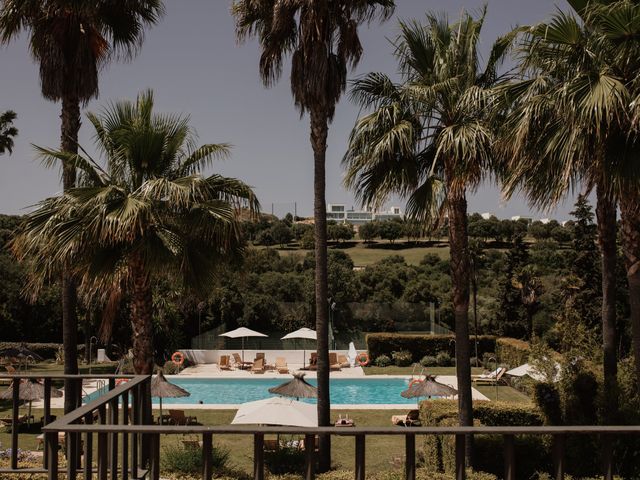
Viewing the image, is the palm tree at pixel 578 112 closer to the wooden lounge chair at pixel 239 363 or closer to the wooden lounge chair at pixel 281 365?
the wooden lounge chair at pixel 281 365

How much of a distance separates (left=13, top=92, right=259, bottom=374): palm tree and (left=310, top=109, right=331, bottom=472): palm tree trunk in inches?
79.5

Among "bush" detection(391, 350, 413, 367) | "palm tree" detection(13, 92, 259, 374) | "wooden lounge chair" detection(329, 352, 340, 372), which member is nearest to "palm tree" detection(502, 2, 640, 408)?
"palm tree" detection(13, 92, 259, 374)

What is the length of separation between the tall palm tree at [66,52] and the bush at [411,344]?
22.7m

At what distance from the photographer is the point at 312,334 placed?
3102 cm

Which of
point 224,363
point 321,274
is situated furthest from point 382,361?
point 321,274

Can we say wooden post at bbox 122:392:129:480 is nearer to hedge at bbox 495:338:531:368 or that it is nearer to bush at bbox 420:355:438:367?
hedge at bbox 495:338:531:368

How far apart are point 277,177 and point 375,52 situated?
10.8 meters

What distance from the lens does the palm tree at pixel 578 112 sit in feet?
27.3

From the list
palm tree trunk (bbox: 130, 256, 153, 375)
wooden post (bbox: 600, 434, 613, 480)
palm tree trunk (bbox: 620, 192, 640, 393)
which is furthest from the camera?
palm tree trunk (bbox: 130, 256, 153, 375)

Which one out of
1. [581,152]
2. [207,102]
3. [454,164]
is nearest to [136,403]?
[581,152]

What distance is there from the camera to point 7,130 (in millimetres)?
22625

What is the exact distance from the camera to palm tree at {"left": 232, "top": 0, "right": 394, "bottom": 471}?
12.6 m

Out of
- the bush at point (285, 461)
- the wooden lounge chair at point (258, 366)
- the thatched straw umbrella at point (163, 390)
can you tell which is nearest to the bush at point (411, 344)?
the wooden lounge chair at point (258, 366)

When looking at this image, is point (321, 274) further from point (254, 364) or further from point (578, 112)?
point (254, 364)
